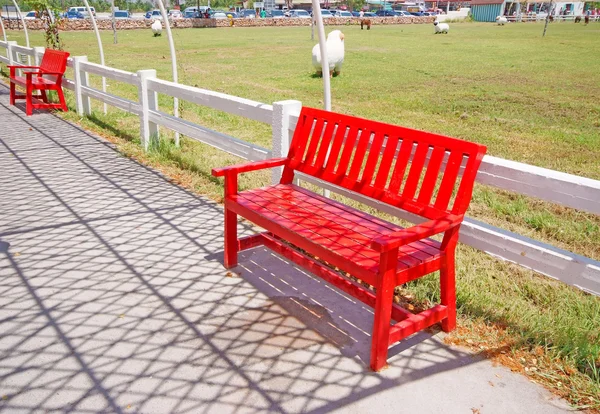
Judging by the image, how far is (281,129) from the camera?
469 cm

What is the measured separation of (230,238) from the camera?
13.3ft

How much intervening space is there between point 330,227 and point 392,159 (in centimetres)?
62

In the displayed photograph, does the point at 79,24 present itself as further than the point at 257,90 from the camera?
Yes

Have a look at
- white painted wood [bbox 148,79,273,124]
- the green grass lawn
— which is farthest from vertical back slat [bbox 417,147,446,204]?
white painted wood [bbox 148,79,273,124]

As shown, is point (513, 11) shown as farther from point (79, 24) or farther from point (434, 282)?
point (434, 282)

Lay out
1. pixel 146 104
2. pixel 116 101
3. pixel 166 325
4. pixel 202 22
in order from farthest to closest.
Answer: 1. pixel 202 22
2. pixel 116 101
3. pixel 146 104
4. pixel 166 325

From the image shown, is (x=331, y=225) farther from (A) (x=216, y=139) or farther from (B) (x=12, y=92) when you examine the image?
(B) (x=12, y=92)

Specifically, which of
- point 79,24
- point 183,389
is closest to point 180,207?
point 183,389

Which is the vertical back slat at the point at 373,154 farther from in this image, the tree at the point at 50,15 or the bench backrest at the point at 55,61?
the tree at the point at 50,15

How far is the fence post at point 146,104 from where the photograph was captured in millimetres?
7062

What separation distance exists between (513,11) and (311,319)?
3728 inches

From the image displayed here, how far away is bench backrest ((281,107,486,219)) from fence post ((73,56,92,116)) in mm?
6523

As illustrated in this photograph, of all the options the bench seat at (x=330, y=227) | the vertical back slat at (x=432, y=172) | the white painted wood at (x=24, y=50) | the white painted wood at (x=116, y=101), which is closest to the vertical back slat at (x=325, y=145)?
the bench seat at (x=330, y=227)

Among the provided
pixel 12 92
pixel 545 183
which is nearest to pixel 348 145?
pixel 545 183
